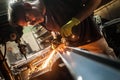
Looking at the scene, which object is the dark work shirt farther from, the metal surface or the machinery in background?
the metal surface

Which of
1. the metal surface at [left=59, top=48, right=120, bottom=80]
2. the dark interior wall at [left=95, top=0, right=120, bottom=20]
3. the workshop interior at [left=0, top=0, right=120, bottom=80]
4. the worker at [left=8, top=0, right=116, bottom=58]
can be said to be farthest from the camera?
the dark interior wall at [left=95, top=0, right=120, bottom=20]

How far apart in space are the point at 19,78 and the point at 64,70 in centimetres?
103

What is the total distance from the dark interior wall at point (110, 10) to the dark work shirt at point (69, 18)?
6108 mm

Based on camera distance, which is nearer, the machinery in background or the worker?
the worker

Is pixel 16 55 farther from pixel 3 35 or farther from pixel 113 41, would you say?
pixel 3 35

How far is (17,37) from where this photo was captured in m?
2.53

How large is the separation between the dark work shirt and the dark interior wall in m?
6.11

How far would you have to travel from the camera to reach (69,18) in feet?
10.8

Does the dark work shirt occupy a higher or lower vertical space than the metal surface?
higher

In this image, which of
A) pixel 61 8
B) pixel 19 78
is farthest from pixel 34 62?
pixel 61 8

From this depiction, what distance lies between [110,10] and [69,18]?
6742mm

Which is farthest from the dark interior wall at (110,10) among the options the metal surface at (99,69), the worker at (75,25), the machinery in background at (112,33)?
the metal surface at (99,69)

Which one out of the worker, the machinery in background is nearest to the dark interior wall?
the machinery in background

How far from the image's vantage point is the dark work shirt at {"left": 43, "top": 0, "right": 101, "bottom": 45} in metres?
3.22
